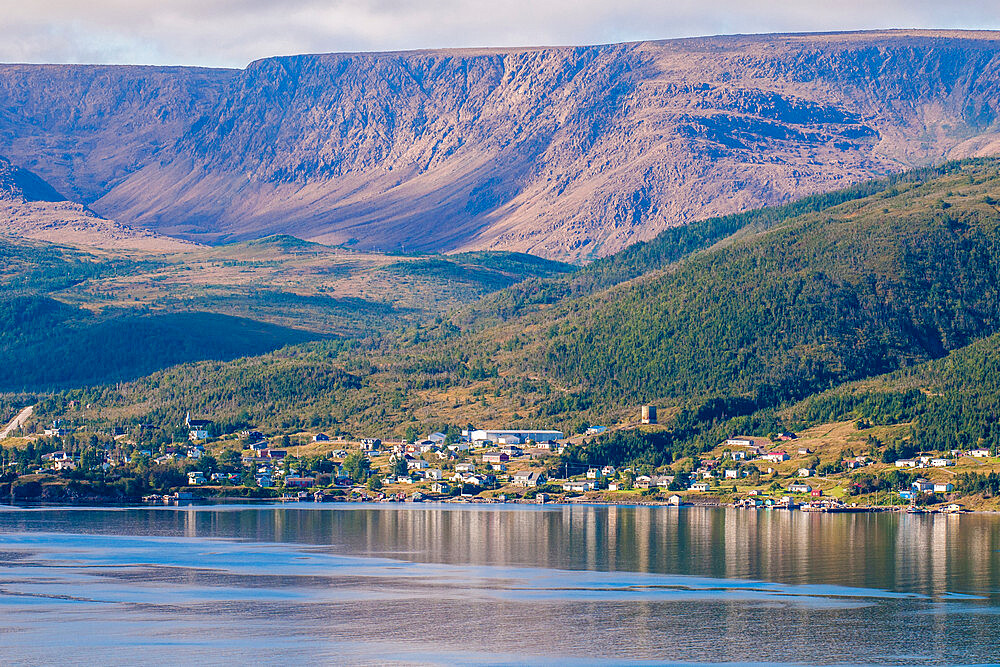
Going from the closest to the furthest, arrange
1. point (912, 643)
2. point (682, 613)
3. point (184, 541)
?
point (912, 643) < point (682, 613) < point (184, 541)

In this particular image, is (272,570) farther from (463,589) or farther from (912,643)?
(912,643)

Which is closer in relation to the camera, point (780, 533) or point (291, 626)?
point (291, 626)

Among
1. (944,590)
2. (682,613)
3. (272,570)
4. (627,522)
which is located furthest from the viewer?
(627,522)

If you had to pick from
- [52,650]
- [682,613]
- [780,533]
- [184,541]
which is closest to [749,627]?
[682,613]

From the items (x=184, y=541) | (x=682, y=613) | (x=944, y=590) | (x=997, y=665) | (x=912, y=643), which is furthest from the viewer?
(x=184, y=541)

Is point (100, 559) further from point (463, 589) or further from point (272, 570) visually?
point (463, 589)

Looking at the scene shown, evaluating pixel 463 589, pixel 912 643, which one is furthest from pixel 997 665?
pixel 463 589
